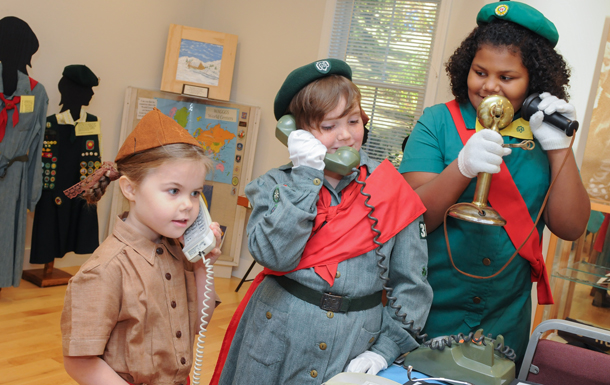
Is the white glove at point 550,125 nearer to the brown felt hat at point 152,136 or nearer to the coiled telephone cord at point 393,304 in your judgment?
the coiled telephone cord at point 393,304

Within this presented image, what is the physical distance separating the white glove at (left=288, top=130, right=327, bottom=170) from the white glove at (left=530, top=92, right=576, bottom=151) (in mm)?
558

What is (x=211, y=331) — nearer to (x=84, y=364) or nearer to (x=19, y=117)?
(x=19, y=117)

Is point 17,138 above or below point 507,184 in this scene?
below

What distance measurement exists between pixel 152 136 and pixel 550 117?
990 mm

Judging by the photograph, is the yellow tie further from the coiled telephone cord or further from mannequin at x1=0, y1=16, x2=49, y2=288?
mannequin at x1=0, y1=16, x2=49, y2=288

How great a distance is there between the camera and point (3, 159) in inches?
140

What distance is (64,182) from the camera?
4012mm

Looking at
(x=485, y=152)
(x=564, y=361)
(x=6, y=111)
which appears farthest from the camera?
(x=6, y=111)

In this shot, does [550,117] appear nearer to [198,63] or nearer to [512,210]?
[512,210]

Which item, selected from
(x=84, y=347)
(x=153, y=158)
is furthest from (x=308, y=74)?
(x=84, y=347)

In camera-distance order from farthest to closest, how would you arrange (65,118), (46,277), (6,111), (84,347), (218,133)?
(218,133), (46,277), (65,118), (6,111), (84,347)

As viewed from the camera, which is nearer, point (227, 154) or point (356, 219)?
point (356, 219)

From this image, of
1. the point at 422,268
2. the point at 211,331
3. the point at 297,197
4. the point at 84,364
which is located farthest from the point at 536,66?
the point at 211,331

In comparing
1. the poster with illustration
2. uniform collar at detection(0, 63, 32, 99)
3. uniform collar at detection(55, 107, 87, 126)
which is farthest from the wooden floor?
the poster with illustration
